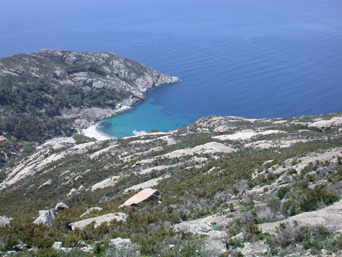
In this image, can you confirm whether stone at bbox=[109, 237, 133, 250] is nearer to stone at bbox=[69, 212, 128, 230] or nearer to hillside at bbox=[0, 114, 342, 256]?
hillside at bbox=[0, 114, 342, 256]

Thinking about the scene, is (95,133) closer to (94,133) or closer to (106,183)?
(94,133)

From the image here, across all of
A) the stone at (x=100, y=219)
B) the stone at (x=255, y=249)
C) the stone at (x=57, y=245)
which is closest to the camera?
the stone at (x=255, y=249)

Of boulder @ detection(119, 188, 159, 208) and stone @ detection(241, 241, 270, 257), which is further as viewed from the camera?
boulder @ detection(119, 188, 159, 208)

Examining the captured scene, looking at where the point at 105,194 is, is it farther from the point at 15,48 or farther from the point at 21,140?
the point at 15,48

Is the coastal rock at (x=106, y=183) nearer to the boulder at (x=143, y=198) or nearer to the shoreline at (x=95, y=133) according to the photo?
the boulder at (x=143, y=198)

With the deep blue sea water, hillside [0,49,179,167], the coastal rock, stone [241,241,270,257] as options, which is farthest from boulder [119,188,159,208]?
the deep blue sea water

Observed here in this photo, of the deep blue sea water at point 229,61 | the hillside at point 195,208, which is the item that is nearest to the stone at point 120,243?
the hillside at point 195,208
